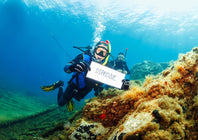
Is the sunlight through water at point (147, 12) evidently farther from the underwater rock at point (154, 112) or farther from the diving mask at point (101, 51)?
the underwater rock at point (154, 112)

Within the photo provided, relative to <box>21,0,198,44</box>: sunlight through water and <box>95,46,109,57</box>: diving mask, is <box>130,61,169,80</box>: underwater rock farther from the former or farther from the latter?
<box>21,0,198,44</box>: sunlight through water

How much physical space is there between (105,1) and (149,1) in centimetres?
837

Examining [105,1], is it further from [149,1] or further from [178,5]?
[178,5]

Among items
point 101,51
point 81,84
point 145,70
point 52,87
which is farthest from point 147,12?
point 52,87

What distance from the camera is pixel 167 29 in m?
32.2

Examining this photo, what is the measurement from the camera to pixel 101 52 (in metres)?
4.96

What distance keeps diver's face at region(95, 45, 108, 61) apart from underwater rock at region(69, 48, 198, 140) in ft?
8.60

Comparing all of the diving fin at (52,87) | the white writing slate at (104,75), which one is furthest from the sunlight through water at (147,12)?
the white writing slate at (104,75)

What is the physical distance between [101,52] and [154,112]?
383 cm

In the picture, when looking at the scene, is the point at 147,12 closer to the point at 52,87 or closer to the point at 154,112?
the point at 52,87

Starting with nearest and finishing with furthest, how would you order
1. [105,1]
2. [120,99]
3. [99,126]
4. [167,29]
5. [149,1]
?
[99,126]
[120,99]
[149,1]
[105,1]
[167,29]

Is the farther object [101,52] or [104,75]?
[101,52]

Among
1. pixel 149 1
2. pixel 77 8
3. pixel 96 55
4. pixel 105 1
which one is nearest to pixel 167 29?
pixel 149 1

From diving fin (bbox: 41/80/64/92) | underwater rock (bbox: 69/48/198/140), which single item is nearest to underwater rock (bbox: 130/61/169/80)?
diving fin (bbox: 41/80/64/92)
